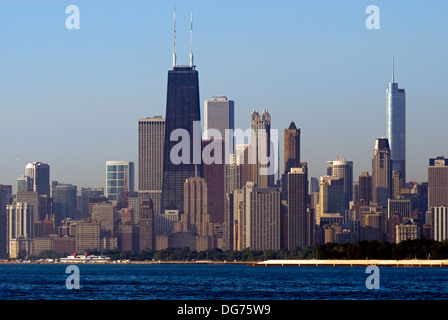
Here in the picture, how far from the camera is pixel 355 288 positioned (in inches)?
4080

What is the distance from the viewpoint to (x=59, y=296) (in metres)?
88.8

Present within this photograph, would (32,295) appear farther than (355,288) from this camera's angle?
No

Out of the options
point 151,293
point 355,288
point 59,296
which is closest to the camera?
point 59,296
